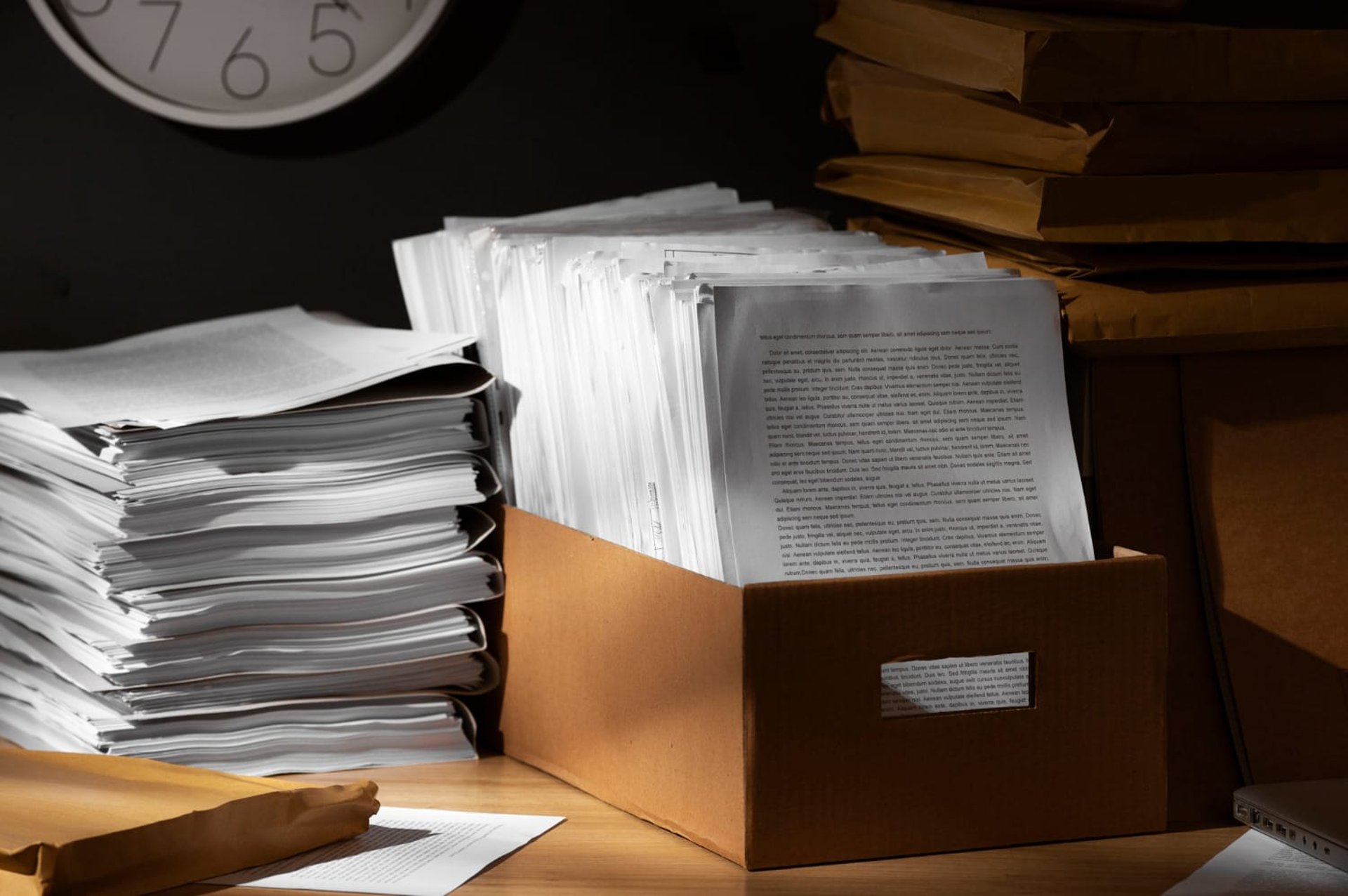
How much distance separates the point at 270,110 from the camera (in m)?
1.54

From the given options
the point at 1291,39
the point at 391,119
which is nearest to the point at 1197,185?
the point at 1291,39

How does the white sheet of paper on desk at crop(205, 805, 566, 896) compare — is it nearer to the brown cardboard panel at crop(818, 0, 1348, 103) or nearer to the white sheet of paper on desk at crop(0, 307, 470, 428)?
the white sheet of paper on desk at crop(0, 307, 470, 428)

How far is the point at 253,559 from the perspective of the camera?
112 cm

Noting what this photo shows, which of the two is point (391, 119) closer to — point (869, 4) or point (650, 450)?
point (869, 4)

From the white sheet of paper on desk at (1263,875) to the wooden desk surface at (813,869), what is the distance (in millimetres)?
16

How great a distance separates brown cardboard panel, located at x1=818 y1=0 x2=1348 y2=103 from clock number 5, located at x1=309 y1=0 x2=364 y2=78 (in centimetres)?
71

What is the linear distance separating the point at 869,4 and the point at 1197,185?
363 mm

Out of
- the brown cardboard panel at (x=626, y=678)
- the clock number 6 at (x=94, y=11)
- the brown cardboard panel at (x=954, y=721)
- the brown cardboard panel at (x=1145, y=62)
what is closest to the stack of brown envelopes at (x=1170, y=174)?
the brown cardboard panel at (x=1145, y=62)

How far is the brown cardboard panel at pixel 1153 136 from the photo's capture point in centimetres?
103

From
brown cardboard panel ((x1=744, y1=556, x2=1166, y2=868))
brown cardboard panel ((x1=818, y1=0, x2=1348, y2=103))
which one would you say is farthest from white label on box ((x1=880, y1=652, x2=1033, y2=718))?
brown cardboard panel ((x1=818, y1=0, x2=1348, y2=103))

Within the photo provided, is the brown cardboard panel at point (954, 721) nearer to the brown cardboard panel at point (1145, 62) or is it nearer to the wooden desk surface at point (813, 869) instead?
the wooden desk surface at point (813, 869)

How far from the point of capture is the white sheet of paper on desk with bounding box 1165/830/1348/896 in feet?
2.86

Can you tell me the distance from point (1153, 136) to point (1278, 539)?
0.31m

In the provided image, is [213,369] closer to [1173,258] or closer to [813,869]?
[813,869]
